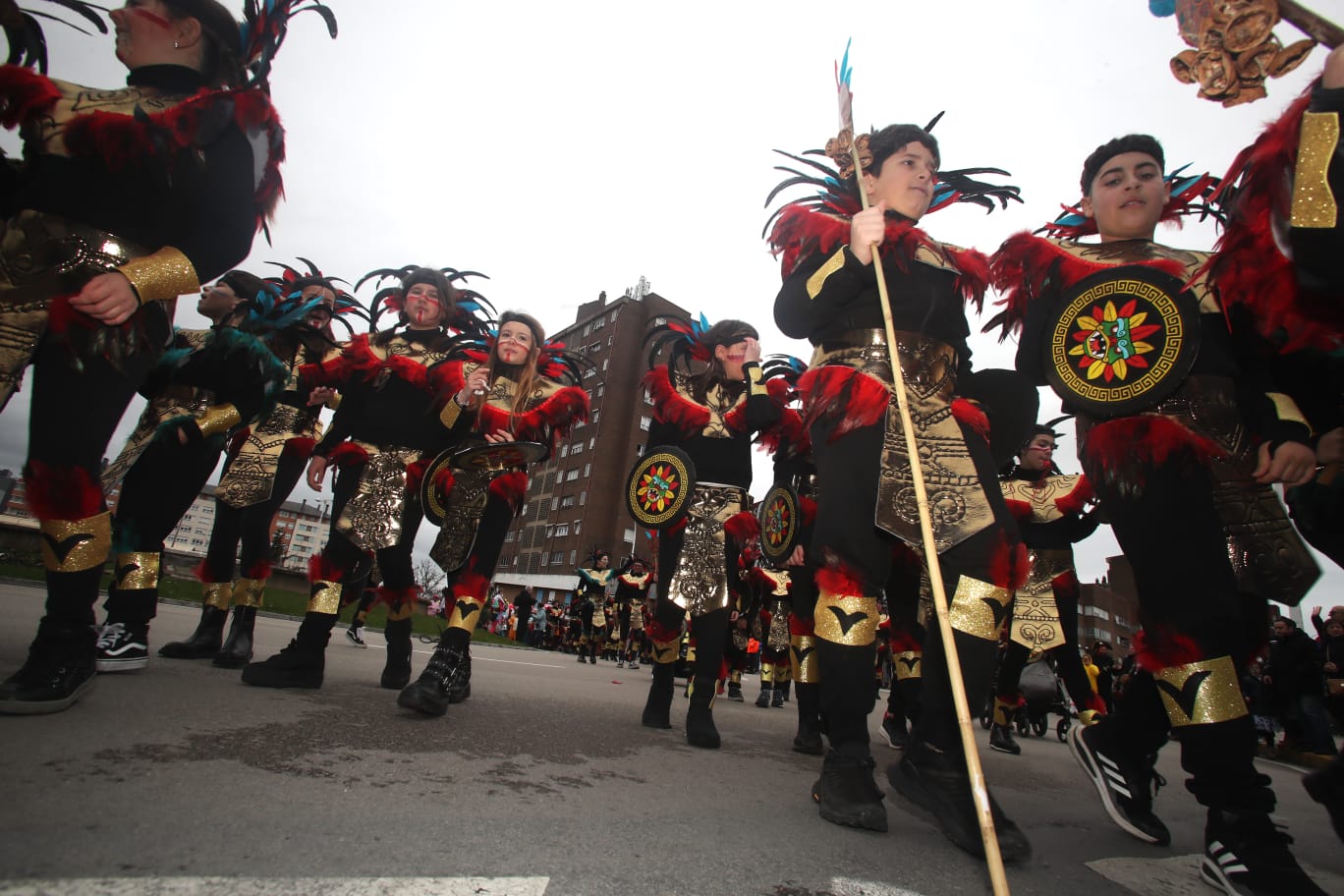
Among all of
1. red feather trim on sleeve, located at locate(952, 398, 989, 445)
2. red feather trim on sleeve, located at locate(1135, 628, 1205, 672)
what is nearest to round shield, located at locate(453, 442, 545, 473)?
red feather trim on sleeve, located at locate(952, 398, 989, 445)

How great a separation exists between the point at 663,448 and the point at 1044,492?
333 cm

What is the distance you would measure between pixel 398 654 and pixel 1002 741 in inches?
188

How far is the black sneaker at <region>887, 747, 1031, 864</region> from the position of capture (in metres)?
1.72

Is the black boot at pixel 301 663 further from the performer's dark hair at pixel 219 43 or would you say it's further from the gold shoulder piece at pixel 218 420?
the performer's dark hair at pixel 219 43

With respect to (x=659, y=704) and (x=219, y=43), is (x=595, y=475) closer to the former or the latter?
(x=659, y=704)

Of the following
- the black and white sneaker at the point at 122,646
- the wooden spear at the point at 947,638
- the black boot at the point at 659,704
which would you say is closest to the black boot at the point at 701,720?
the black boot at the point at 659,704

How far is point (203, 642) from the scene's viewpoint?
3971 mm

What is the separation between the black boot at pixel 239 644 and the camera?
368 centimetres

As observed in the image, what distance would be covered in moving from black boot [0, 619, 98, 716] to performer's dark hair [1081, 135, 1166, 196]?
4037mm

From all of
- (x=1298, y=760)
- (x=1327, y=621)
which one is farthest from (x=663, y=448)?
(x=1327, y=621)

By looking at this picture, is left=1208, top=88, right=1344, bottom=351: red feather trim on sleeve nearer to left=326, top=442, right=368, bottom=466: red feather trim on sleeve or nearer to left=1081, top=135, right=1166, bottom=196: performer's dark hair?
left=1081, top=135, right=1166, bottom=196: performer's dark hair

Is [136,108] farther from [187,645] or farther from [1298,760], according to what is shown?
[1298,760]

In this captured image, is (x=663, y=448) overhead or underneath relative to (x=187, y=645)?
overhead

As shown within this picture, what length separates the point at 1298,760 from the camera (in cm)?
828
